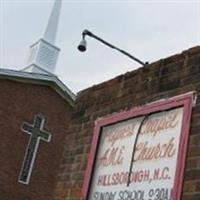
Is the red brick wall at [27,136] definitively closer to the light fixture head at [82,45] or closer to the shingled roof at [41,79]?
the shingled roof at [41,79]

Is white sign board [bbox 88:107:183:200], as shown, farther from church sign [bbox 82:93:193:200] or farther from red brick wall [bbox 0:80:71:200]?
red brick wall [bbox 0:80:71:200]

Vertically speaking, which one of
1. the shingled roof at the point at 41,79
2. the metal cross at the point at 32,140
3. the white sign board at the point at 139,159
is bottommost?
the white sign board at the point at 139,159

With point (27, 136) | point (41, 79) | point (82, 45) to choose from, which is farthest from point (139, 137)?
point (41, 79)

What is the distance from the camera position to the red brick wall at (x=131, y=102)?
4.16m

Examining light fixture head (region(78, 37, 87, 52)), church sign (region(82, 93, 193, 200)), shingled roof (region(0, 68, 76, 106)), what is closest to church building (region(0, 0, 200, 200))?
church sign (region(82, 93, 193, 200))

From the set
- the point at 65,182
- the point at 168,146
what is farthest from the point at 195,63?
the point at 65,182

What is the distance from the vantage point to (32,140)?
59.9 ft

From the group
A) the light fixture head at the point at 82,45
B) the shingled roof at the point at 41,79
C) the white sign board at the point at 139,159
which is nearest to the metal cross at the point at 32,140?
the shingled roof at the point at 41,79

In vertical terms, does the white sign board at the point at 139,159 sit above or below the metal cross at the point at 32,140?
below

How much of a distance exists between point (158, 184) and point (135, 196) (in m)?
0.30

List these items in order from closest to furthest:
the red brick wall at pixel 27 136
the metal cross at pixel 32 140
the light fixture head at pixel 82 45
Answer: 1. the light fixture head at pixel 82 45
2. the red brick wall at pixel 27 136
3. the metal cross at pixel 32 140

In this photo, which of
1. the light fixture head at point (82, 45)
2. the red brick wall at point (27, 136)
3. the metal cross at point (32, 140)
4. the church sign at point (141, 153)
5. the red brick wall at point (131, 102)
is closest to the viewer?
the red brick wall at point (131, 102)

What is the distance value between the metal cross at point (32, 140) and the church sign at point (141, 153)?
12832 mm

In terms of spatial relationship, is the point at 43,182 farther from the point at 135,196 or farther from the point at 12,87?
the point at 135,196
